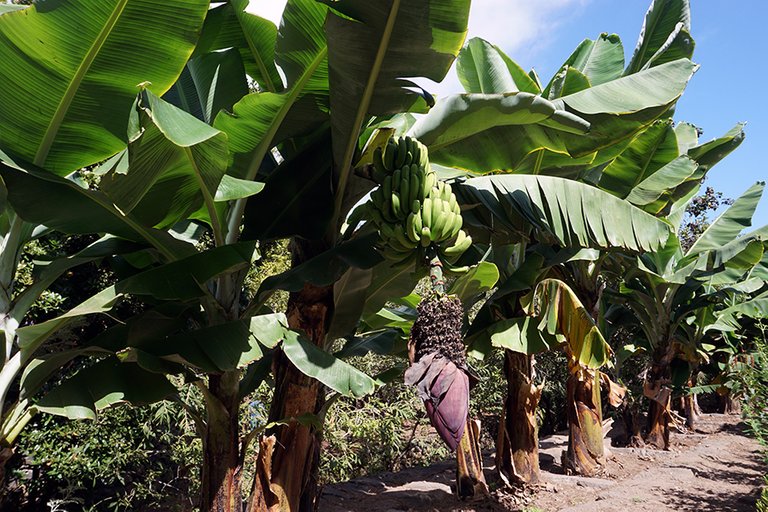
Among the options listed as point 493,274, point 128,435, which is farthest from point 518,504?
point 128,435

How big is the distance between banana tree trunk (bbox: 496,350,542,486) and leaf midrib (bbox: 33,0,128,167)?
5136mm

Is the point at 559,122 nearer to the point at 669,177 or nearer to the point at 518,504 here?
the point at 669,177

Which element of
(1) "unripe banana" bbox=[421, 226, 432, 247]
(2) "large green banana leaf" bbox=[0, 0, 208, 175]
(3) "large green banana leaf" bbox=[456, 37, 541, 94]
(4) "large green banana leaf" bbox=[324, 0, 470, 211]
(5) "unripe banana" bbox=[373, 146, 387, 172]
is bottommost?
(1) "unripe banana" bbox=[421, 226, 432, 247]

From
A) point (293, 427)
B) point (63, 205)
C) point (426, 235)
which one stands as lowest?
point (293, 427)

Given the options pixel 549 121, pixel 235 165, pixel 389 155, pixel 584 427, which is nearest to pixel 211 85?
pixel 235 165

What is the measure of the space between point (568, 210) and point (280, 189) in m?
1.97

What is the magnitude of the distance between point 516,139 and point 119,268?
10.1 feet

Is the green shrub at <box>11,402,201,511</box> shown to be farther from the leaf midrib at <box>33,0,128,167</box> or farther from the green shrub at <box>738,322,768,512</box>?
the green shrub at <box>738,322,768,512</box>

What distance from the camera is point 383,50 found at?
9.72 feet

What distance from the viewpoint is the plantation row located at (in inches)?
107

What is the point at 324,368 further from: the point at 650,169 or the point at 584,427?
the point at 584,427

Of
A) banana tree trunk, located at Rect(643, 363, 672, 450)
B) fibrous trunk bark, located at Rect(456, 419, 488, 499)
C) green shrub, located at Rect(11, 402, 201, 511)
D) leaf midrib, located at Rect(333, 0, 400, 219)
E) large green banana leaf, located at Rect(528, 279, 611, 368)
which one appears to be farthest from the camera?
banana tree trunk, located at Rect(643, 363, 672, 450)

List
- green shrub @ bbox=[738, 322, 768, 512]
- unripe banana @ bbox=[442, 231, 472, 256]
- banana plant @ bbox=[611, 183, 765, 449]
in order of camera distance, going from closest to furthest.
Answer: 1. unripe banana @ bbox=[442, 231, 472, 256]
2. green shrub @ bbox=[738, 322, 768, 512]
3. banana plant @ bbox=[611, 183, 765, 449]

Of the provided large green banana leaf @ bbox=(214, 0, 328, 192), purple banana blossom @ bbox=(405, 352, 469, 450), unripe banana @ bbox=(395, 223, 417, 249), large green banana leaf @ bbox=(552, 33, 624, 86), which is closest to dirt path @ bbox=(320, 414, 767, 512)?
purple banana blossom @ bbox=(405, 352, 469, 450)
